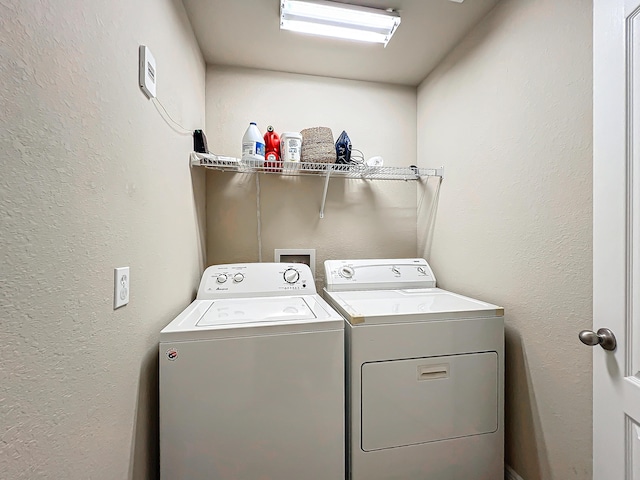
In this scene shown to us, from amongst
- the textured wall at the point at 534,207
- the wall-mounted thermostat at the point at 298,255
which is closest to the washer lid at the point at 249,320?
the wall-mounted thermostat at the point at 298,255

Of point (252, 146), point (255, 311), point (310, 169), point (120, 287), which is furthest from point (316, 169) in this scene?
point (120, 287)

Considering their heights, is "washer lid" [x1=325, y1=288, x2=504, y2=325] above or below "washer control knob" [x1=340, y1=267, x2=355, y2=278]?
below

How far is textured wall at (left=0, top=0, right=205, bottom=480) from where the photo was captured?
20.2 inches

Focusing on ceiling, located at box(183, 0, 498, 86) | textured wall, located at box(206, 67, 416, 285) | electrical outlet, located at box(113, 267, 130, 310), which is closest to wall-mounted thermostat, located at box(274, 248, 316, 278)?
textured wall, located at box(206, 67, 416, 285)

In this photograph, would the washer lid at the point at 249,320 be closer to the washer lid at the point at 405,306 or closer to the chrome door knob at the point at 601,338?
the washer lid at the point at 405,306

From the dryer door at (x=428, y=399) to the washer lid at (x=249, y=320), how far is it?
0.32 metres

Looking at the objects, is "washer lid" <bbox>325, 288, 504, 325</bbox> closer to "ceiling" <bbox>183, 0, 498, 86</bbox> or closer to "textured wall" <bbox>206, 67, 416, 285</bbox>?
"textured wall" <bbox>206, 67, 416, 285</bbox>

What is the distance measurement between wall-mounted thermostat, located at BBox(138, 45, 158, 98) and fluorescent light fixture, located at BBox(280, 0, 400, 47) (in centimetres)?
81

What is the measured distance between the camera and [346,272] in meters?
1.92

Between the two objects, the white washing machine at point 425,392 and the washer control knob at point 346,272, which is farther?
the washer control knob at point 346,272

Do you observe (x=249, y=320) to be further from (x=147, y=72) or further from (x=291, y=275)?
(x=147, y=72)

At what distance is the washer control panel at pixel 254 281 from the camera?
1.66 metres

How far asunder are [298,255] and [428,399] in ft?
4.12

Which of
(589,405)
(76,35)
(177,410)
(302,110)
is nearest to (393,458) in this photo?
(589,405)
